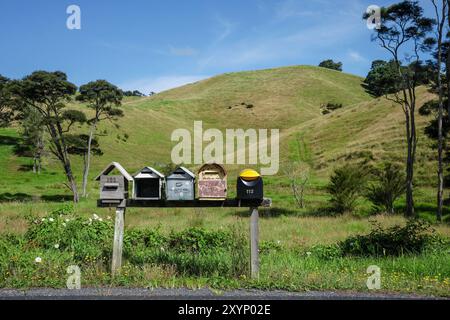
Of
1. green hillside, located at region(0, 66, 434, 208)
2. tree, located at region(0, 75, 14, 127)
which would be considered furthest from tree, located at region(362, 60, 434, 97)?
tree, located at region(0, 75, 14, 127)

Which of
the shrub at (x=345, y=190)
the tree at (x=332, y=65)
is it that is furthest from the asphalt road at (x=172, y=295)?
the tree at (x=332, y=65)

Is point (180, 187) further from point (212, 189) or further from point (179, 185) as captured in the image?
point (212, 189)

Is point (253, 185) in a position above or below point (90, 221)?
above

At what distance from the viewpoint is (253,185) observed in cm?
661

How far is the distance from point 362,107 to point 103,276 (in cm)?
6426

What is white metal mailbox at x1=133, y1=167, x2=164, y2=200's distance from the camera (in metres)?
6.79

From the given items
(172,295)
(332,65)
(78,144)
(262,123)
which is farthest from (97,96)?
(332,65)

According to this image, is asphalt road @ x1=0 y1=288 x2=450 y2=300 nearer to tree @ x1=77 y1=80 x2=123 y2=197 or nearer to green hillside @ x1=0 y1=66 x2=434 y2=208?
green hillside @ x1=0 y1=66 x2=434 y2=208

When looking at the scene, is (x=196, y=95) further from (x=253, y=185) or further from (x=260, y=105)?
(x=253, y=185)

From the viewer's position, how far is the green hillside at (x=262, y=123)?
145 ft

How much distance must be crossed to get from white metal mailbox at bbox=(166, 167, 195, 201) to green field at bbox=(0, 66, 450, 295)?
1.09 m
